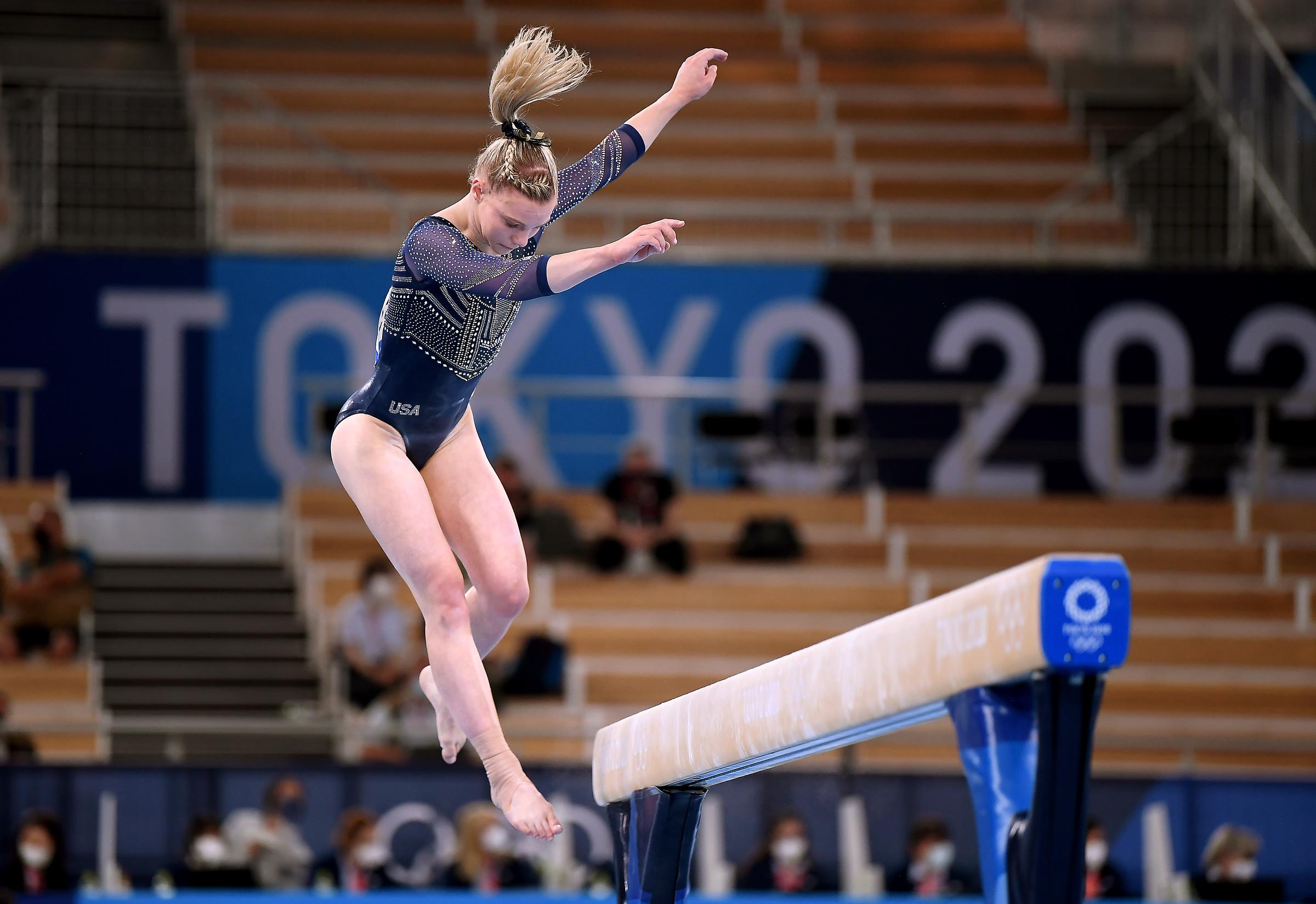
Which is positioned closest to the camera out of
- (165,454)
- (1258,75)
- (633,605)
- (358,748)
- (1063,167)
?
(358,748)

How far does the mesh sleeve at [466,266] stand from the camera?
359 cm

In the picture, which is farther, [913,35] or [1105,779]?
[913,35]

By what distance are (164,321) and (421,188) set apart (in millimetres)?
2196

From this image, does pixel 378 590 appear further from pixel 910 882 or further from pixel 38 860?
pixel 910 882

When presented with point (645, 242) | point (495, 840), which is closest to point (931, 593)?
point (495, 840)

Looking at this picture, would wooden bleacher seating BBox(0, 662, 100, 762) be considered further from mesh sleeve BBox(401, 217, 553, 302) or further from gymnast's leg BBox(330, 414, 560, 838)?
mesh sleeve BBox(401, 217, 553, 302)

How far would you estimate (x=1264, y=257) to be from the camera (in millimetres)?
13766

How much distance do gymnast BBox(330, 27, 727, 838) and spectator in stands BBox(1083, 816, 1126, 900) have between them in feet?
16.4

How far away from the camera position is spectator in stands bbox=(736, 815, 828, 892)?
→ 8484 mm

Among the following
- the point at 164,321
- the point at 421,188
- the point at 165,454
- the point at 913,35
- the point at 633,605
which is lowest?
the point at 633,605

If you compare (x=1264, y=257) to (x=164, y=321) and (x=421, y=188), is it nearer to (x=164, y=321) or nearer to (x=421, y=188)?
(x=421, y=188)

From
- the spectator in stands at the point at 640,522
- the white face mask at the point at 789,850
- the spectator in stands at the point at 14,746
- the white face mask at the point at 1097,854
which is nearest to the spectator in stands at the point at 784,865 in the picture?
the white face mask at the point at 789,850

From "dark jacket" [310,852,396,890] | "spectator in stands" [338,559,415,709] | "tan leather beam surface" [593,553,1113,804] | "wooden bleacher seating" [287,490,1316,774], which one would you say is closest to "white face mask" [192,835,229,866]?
"dark jacket" [310,852,396,890]

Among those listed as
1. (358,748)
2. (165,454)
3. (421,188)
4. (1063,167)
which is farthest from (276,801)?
(1063,167)
